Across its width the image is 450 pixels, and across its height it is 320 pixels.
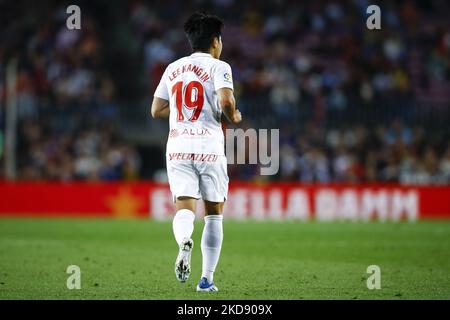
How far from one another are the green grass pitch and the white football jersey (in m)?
1.37

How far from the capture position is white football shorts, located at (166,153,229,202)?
28.1 ft

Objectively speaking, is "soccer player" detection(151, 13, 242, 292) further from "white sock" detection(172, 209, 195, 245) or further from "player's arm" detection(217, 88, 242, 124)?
"player's arm" detection(217, 88, 242, 124)

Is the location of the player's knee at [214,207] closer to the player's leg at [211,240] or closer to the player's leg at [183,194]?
the player's leg at [211,240]

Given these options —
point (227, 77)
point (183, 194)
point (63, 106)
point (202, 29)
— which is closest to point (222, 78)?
point (227, 77)

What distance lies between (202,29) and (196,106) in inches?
28.3

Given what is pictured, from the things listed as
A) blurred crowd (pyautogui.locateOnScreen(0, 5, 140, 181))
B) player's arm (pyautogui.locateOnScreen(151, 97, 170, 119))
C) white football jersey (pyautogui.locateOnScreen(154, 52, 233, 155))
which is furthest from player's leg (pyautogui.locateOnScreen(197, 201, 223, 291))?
blurred crowd (pyautogui.locateOnScreen(0, 5, 140, 181))

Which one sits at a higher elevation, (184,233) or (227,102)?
(227,102)

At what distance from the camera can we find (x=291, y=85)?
83.0 feet

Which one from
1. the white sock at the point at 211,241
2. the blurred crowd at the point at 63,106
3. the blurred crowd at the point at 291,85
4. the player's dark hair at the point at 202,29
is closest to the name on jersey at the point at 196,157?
the white sock at the point at 211,241

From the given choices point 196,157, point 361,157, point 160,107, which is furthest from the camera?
point 361,157

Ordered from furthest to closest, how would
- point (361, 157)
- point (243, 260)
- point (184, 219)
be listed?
point (361, 157), point (243, 260), point (184, 219)

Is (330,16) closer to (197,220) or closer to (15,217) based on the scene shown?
(197,220)

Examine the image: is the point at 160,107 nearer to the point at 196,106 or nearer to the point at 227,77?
the point at 196,106
